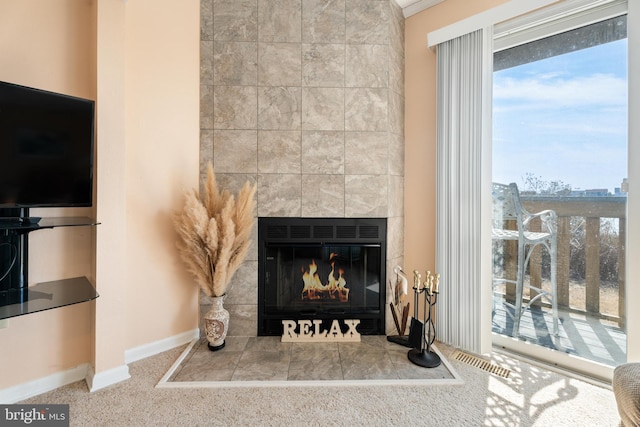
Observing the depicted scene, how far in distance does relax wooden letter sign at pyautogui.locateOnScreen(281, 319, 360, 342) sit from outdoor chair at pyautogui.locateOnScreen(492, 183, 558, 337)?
3.82ft

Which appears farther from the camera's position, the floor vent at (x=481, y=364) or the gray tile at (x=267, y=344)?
the gray tile at (x=267, y=344)

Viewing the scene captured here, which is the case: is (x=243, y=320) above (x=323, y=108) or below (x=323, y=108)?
below

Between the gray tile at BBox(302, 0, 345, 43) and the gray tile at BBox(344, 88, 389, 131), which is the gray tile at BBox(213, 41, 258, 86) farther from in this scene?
the gray tile at BBox(344, 88, 389, 131)

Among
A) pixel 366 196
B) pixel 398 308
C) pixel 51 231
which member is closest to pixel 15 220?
pixel 51 231

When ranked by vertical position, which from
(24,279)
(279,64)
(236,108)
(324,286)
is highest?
(279,64)

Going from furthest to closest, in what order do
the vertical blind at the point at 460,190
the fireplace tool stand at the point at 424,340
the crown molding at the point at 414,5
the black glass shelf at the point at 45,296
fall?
the crown molding at the point at 414,5, the vertical blind at the point at 460,190, the fireplace tool stand at the point at 424,340, the black glass shelf at the point at 45,296

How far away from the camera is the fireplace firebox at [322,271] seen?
2.39m

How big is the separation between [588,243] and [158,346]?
9.93ft

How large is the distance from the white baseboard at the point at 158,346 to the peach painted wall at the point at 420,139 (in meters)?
Result: 1.89

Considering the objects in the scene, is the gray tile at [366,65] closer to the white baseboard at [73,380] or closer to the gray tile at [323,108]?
the gray tile at [323,108]

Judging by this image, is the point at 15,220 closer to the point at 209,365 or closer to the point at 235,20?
the point at 209,365

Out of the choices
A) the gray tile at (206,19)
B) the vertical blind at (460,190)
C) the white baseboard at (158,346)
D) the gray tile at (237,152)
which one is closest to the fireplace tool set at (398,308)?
the vertical blind at (460,190)

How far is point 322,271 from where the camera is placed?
2473 millimetres

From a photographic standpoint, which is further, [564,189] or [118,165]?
[564,189]
